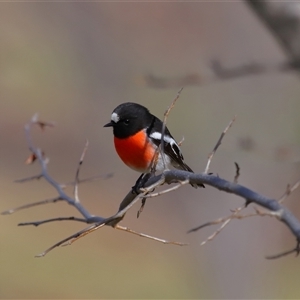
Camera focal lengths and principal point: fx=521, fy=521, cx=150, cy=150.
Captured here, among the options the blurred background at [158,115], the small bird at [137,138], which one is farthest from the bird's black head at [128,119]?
the blurred background at [158,115]

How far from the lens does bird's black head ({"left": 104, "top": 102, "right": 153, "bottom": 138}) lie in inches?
144

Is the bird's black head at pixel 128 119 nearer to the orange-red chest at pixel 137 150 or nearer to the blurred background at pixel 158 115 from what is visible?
the orange-red chest at pixel 137 150

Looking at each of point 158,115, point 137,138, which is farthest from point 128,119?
point 158,115

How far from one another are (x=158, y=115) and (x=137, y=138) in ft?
24.9

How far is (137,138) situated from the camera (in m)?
3.67

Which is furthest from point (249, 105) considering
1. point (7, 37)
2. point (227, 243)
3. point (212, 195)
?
point (7, 37)

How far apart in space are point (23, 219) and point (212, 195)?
19.6 ft

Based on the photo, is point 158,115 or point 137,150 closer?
point 137,150

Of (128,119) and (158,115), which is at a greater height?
Result: (158,115)

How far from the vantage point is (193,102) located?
43.6ft

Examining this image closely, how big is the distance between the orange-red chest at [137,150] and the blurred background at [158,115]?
1.65 feet

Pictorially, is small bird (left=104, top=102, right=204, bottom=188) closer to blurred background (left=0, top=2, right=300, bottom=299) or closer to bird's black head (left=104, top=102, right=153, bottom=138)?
bird's black head (left=104, top=102, right=153, bottom=138)

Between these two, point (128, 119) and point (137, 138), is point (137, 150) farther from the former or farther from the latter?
point (128, 119)

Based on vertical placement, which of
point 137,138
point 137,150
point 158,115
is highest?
point 158,115
